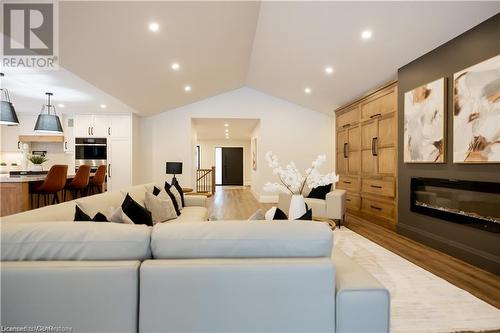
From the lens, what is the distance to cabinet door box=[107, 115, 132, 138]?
24.2 feet

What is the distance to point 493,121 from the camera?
276 cm

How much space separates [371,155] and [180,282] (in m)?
4.89

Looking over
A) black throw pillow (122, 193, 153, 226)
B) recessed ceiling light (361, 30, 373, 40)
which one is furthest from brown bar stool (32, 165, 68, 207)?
recessed ceiling light (361, 30, 373, 40)

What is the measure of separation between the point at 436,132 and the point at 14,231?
13.8 ft

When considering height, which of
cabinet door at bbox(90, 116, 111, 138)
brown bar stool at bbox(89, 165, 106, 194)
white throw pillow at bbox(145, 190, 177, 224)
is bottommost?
white throw pillow at bbox(145, 190, 177, 224)

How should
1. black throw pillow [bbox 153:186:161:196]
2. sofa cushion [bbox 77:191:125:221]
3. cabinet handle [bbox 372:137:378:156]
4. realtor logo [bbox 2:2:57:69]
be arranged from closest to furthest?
sofa cushion [bbox 77:191:125:221], realtor logo [bbox 2:2:57:69], black throw pillow [bbox 153:186:161:196], cabinet handle [bbox 372:137:378:156]

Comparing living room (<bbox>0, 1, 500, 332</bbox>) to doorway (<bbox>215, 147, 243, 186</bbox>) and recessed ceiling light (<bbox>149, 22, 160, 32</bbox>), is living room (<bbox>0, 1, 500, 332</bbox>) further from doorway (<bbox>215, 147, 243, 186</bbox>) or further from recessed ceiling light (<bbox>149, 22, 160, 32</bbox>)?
doorway (<bbox>215, 147, 243, 186</bbox>)

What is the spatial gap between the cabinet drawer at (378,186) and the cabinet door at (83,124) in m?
6.90

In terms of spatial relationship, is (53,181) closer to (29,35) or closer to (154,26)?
(29,35)

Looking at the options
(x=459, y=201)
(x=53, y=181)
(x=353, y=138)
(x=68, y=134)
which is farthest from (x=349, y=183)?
(x=68, y=134)

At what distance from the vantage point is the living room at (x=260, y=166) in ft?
4.20

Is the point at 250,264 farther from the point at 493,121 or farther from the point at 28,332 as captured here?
the point at 493,121

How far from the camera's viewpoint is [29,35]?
3.30 m

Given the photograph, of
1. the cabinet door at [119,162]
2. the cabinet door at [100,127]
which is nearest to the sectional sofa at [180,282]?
the cabinet door at [119,162]
